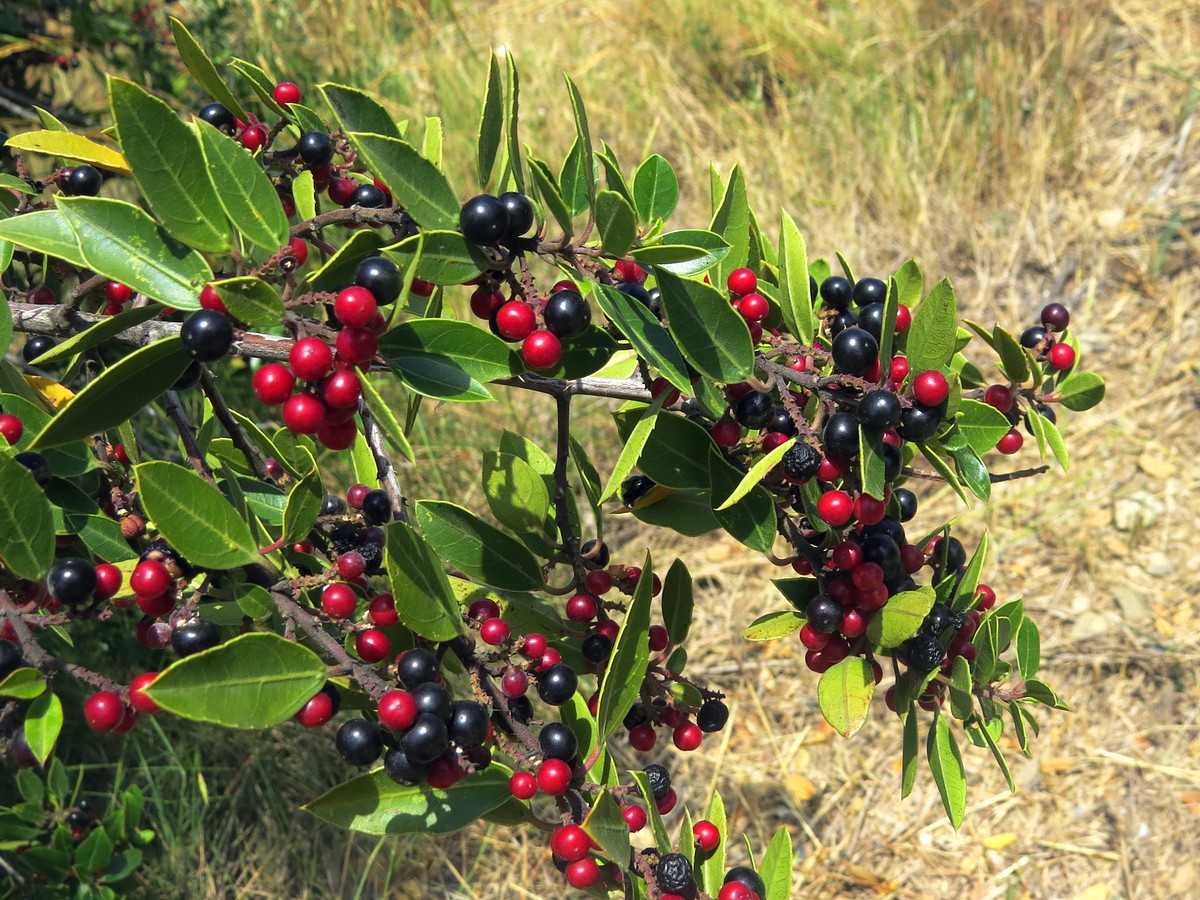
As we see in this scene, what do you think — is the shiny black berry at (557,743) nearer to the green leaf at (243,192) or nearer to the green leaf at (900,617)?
the green leaf at (900,617)

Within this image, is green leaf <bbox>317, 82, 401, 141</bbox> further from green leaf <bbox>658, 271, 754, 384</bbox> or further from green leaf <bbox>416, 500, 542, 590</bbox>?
green leaf <bbox>416, 500, 542, 590</bbox>

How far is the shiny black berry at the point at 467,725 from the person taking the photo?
81 centimetres

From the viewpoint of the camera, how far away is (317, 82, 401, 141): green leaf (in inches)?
28.8

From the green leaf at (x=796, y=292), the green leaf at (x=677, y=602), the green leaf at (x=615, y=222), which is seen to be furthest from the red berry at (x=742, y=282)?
the green leaf at (x=677, y=602)

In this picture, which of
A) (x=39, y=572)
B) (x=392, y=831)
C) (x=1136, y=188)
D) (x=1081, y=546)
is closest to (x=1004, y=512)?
(x=1081, y=546)

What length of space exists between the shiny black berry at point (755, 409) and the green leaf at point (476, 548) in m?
0.28

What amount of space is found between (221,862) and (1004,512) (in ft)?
7.96

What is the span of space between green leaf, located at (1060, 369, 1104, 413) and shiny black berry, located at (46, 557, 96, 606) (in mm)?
959

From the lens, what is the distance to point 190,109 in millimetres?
2920

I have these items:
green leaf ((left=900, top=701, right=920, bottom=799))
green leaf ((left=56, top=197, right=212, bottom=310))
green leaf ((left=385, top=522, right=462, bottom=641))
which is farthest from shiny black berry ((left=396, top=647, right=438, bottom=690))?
green leaf ((left=900, top=701, right=920, bottom=799))

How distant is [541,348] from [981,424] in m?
0.45

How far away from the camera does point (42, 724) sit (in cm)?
80

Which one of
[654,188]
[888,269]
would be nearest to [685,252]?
[654,188]

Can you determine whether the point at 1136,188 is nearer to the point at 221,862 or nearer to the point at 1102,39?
the point at 1102,39
